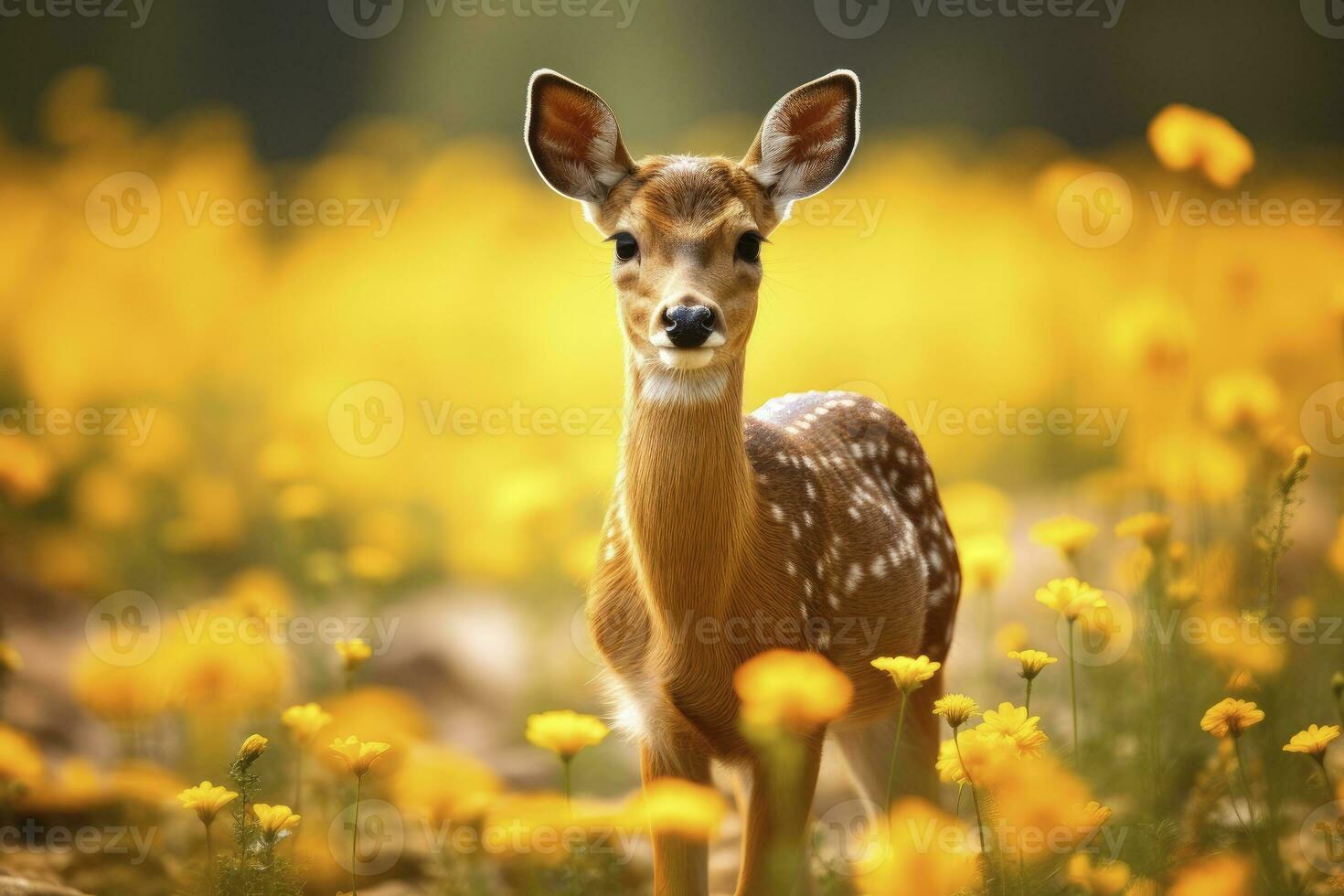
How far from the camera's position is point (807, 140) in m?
3.54

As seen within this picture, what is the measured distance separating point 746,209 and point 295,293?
4.08m

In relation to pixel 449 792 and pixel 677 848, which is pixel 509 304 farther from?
pixel 449 792

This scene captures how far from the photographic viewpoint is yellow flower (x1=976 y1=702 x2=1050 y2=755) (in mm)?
2689

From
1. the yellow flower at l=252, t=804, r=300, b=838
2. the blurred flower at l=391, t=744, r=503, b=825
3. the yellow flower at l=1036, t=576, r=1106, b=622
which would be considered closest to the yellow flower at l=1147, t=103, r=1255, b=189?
the yellow flower at l=1036, t=576, r=1106, b=622

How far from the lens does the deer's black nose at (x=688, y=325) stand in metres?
2.94

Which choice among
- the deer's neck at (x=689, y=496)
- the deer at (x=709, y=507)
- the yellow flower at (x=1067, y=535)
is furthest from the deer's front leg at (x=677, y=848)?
the yellow flower at (x=1067, y=535)

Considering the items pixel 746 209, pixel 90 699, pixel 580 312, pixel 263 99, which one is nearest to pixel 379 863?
pixel 90 699

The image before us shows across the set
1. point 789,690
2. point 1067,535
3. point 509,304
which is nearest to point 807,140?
point 1067,535

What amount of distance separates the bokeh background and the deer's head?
1.43 metres

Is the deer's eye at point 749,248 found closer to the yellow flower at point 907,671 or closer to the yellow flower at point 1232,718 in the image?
the yellow flower at point 907,671

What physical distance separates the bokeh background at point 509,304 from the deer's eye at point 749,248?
4.84ft

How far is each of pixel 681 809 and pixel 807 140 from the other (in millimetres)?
1755

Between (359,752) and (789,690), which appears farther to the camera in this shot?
(359,752)

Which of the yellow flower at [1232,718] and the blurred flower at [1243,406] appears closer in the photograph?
the yellow flower at [1232,718]
